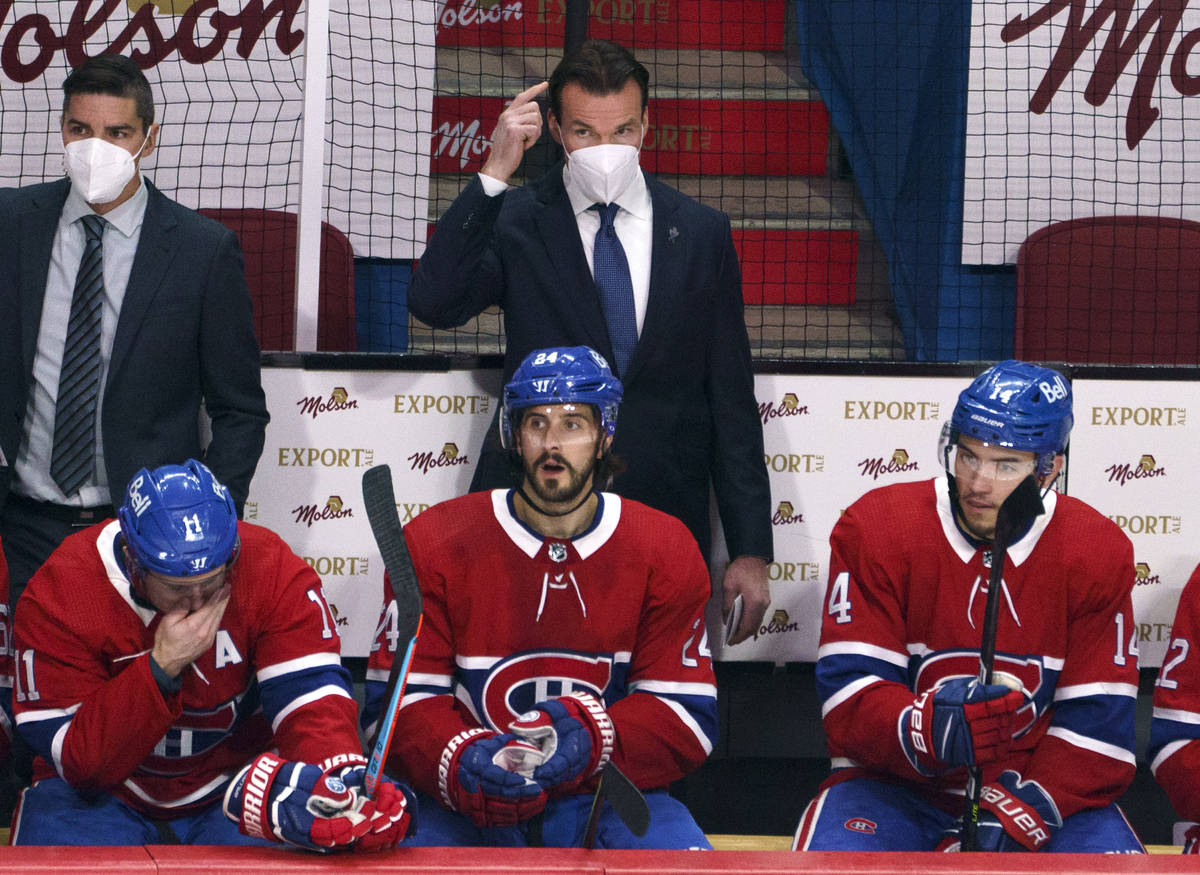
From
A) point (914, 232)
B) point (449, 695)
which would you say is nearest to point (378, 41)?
point (914, 232)

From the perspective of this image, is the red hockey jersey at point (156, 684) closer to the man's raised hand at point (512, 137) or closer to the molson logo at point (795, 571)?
the man's raised hand at point (512, 137)

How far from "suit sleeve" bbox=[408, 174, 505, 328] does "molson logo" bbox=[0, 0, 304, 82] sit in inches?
92.0

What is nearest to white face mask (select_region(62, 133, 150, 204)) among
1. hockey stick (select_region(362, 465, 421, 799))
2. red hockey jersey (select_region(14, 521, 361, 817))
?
red hockey jersey (select_region(14, 521, 361, 817))

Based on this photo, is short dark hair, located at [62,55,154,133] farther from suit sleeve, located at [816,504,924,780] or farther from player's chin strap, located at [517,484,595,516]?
suit sleeve, located at [816,504,924,780]

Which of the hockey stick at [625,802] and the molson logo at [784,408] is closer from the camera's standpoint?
the hockey stick at [625,802]

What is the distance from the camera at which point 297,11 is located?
5.50 m

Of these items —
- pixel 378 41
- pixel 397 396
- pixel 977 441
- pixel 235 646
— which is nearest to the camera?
pixel 235 646

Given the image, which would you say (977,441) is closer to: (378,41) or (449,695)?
(449,695)

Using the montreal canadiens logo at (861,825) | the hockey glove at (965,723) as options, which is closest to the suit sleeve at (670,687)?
the montreal canadiens logo at (861,825)

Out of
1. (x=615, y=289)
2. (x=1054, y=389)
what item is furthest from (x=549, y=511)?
(x=1054, y=389)

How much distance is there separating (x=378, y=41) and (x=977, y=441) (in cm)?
313

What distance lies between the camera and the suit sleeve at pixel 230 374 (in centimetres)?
346

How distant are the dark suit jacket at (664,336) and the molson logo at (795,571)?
0.36 metres

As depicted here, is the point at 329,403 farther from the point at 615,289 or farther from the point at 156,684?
the point at 156,684
